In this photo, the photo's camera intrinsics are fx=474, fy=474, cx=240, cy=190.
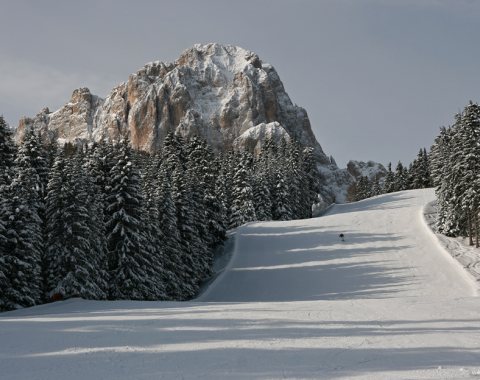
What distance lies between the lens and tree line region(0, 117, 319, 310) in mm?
25234

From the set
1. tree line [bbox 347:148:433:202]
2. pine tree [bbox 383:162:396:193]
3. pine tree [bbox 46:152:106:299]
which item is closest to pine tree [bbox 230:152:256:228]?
pine tree [bbox 46:152:106:299]

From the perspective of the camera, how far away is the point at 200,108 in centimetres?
17212

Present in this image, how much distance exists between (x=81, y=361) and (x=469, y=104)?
42148 mm

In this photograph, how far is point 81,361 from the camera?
9453mm

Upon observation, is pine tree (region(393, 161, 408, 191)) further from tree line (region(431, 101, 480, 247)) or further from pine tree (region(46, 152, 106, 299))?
pine tree (region(46, 152, 106, 299))

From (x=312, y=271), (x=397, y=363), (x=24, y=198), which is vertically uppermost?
(x=24, y=198)

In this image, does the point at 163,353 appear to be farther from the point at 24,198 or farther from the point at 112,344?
the point at 24,198

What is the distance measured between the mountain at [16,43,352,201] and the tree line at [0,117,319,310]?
119 metres

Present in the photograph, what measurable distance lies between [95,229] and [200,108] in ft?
484

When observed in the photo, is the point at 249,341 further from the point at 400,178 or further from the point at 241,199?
the point at 400,178

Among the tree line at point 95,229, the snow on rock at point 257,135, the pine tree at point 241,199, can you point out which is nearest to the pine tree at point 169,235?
the tree line at point 95,229

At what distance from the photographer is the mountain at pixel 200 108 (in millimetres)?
167625

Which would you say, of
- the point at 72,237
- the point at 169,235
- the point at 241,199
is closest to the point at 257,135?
the point at 241,199

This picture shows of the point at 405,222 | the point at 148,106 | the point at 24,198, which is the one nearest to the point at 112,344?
the point at 24,198
